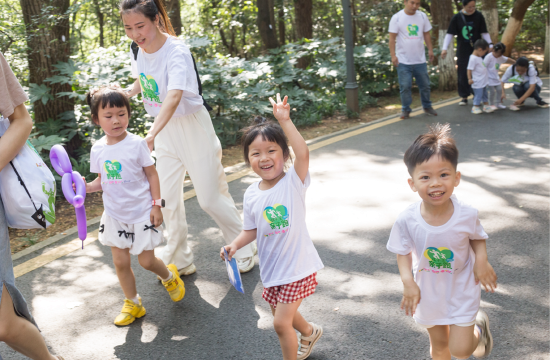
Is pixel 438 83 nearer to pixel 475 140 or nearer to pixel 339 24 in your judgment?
pixel 475 140

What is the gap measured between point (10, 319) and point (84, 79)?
541 cm

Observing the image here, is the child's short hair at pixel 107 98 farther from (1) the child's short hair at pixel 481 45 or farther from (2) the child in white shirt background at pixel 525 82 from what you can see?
(2) the child in white shirt background at pixel 525 82

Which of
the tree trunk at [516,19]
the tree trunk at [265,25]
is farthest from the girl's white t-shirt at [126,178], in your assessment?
the tree trunk at [516,19]

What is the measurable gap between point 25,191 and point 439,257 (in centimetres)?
197

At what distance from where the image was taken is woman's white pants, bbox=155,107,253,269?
3.95m

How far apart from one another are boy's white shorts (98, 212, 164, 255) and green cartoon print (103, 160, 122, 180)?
0.29m

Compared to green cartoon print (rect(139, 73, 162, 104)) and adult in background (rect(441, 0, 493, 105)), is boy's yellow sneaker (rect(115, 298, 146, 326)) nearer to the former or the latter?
green cartoon print (rect(139, 73, 162, 104))

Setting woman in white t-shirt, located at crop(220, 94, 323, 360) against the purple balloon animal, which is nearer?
woman in white t-shirt, located at crop(220, 94, 323, 360)

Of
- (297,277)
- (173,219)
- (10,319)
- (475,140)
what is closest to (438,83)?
(475,140)

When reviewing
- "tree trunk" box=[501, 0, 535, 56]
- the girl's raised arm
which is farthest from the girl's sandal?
"tree trunk" box=[501, 0, 535, 56]

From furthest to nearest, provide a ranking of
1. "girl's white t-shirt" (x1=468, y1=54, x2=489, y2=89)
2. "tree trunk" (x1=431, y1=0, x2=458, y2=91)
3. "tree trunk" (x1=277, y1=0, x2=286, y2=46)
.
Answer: "tree trunk" (x1=277, y1=0, x2=286, y2=46) → "tree trunk" (x1=431, y1=0, x2=458, y2=91) → "girl's white t-shirt" (x1=468, y1=54, x2=489, y2=89)

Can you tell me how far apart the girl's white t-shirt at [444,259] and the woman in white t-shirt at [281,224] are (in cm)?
55

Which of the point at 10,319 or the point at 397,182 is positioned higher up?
the point at 10,319

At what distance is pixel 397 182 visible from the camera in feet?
20.2
